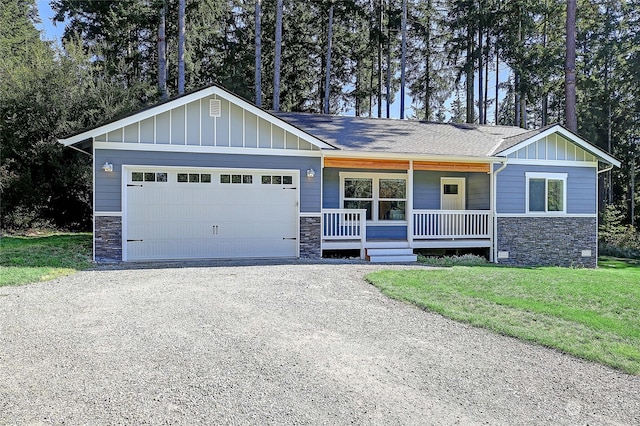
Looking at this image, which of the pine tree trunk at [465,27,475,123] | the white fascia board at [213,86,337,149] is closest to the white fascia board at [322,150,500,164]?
the white fascia board at [213,86,337,149]

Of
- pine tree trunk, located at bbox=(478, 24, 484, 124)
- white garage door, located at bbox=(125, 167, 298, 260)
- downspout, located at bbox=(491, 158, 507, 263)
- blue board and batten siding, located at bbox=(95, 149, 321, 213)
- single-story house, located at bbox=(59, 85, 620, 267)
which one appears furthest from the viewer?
pine tree trunk, located at bbox=(478, 24, 484, 124)

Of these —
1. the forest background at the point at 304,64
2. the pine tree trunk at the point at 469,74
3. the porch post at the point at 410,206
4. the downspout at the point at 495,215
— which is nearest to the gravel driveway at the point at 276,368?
the porch post at the point at 410,206

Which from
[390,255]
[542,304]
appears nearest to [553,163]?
[390,255]

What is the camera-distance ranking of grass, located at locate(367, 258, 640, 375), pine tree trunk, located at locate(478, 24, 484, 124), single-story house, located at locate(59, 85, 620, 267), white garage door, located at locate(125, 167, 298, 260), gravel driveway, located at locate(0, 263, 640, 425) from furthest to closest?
pine tree trunk, located at locate(478, 24, 484, 124) < white garage door, located at locate(125, 167, 298, 260) < single-story house, located at locate(59, 85, 620, 267) < grass, located at locate(367, 258, 640, 375) < gravel driveway, located at locate(0, 263, 640, 425)

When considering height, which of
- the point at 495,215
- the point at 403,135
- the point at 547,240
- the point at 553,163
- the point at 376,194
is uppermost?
the point at 403,135

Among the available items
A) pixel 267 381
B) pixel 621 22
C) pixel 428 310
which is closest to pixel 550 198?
pixel 428 310

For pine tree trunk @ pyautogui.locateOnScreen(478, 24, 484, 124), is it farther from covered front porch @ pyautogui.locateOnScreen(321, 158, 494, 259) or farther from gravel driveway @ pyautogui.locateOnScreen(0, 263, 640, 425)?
gravel driveway @ pyautogui.locateOnScreen(0, 263, 640, 425)

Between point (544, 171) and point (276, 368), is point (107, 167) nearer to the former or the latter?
point (276, 368)

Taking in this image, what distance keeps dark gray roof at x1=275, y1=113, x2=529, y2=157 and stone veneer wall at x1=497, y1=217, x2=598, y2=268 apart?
235 cm

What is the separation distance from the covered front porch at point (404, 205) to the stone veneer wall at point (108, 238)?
4.94m

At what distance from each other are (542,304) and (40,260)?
376 inches

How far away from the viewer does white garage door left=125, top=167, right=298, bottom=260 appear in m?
10.3

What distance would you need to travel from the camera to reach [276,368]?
3.71m

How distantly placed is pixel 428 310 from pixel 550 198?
361 inches
